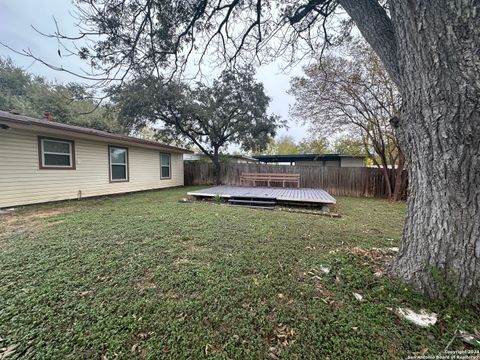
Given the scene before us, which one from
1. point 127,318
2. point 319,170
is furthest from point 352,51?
point 127,318

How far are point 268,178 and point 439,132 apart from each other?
8459 millimetres

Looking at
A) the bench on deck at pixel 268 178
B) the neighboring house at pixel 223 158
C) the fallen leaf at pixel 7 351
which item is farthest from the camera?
the neighboring house at pixel 223 158

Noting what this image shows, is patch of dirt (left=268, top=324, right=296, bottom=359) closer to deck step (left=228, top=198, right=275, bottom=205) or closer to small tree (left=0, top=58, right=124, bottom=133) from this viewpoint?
deck step (left=228, top=198, right=275, bottom=205)

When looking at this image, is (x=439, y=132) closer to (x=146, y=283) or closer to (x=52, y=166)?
(x=146, y=283)

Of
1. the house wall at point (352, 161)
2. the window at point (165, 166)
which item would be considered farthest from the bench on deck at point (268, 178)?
the house wall at point (352, 161)

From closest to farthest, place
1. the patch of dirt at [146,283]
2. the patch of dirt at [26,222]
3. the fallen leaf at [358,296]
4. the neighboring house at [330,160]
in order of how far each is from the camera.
→ 1. the fallen leaf at [358,296]
2. the patch of dirt at [146,283]
3. the patch of dirt at [26,222]
4. the neighboring house at [330,160]

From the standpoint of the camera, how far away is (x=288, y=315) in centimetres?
157

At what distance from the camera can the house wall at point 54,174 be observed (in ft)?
16.8

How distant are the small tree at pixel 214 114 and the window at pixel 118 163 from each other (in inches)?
79.8

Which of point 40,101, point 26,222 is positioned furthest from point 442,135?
point 40,101

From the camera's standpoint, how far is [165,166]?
1108 centimetres

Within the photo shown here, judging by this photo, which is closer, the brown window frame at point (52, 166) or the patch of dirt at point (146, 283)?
the patch of dirt at point (146, 283)

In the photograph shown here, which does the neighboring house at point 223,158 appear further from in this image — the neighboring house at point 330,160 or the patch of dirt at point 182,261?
the patch of dirt at point 182,261

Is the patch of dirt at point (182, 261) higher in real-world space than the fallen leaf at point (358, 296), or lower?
higher
